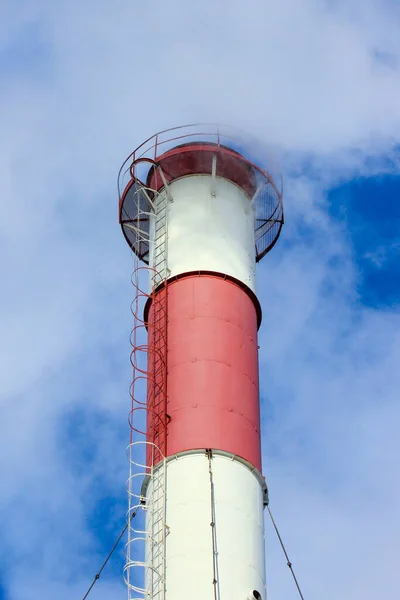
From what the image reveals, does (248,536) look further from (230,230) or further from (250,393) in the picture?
(230,230)

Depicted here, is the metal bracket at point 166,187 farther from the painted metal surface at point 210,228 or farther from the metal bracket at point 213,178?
the metal bracket at point 213,178

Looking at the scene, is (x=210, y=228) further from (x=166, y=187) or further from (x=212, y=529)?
(x=212, y=529)

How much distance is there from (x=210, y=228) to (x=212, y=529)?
9.93 m

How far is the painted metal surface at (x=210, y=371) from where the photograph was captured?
1253 inches

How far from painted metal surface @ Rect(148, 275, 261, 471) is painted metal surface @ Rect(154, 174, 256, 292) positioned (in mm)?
696

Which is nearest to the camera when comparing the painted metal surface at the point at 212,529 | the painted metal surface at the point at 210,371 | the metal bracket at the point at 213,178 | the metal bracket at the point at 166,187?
the painted metal surface at the point at 212,529

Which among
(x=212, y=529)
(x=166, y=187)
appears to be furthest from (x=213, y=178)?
(x=212, y=529)

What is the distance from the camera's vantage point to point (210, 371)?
32781 mm

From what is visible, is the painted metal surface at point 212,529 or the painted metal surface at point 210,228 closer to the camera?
the painted metal surface at point 212,529

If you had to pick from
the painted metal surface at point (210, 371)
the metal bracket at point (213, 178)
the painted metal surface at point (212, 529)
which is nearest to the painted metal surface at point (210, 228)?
the metal bracket at point (213, 178)

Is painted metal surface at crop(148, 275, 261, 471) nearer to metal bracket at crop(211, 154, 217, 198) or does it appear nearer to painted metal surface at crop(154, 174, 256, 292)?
painted metal surface at crop(154, 174, 256, 292)

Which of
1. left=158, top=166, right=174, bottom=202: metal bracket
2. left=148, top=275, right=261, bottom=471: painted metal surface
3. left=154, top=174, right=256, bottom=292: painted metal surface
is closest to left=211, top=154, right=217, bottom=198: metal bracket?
left=154, top=174, right=256, bottom=292: painted metal surface

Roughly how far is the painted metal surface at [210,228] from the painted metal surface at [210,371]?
70 cm

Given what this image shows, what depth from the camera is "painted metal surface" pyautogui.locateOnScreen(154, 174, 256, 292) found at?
35.1 m
